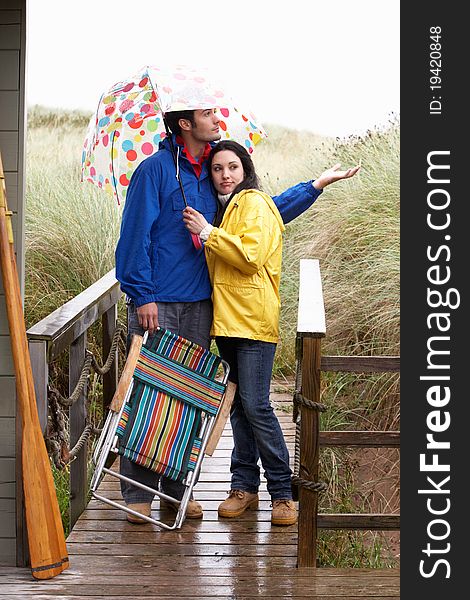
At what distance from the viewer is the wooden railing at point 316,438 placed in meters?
3.67

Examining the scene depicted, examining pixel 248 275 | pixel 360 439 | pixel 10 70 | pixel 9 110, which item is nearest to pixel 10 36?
pixel 10 70

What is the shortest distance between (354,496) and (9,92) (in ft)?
11.0

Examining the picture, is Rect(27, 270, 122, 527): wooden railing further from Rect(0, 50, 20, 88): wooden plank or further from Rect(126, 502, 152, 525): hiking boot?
Rect(0, 50, 20, 88): wooden plank

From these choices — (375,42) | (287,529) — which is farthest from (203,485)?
(375,42)

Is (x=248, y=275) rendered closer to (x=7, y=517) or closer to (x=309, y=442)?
(x=309, y=442)

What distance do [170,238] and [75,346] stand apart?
2.10 feet

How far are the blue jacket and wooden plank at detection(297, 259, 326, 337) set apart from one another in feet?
1.31

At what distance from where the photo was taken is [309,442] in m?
3.70

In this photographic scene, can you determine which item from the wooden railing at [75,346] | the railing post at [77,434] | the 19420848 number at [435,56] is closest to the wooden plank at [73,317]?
the wooden railing at [75,346]

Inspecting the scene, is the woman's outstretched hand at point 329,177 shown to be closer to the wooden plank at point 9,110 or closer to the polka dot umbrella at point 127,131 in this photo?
the polka dot umbrella at point 127,131

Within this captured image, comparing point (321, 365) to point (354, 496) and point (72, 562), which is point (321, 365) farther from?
point (354, 496)

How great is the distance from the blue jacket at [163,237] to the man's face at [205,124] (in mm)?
115

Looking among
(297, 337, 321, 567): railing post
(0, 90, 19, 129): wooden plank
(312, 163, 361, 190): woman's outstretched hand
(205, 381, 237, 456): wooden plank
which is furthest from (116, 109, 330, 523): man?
(297, 337, 321, 567): railing post

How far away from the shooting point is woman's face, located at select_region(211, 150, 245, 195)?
4.06 metres
